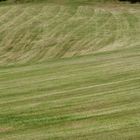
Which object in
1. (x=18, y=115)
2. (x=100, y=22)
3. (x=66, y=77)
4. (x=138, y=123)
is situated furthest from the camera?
(x=100, y=22)

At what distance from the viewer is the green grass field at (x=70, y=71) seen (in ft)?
44.8

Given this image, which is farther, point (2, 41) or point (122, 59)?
point (2, 41)

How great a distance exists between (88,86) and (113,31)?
17.6m

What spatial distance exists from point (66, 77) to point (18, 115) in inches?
248

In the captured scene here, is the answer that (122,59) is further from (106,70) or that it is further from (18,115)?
(18,115)

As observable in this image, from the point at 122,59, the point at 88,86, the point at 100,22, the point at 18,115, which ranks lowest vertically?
the point at 100,22

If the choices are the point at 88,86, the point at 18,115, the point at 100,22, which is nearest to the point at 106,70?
the point at 88,86

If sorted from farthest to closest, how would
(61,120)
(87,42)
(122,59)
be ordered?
(87,42)
(122,59)
(61,120)

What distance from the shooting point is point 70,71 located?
74.3ft

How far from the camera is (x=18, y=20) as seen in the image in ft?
131

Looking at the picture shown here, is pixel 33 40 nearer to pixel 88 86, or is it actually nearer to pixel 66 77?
pixel 66 77

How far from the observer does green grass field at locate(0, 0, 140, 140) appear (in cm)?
1365

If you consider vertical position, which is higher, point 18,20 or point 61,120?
point 61,120

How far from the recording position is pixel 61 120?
46.7 feet
